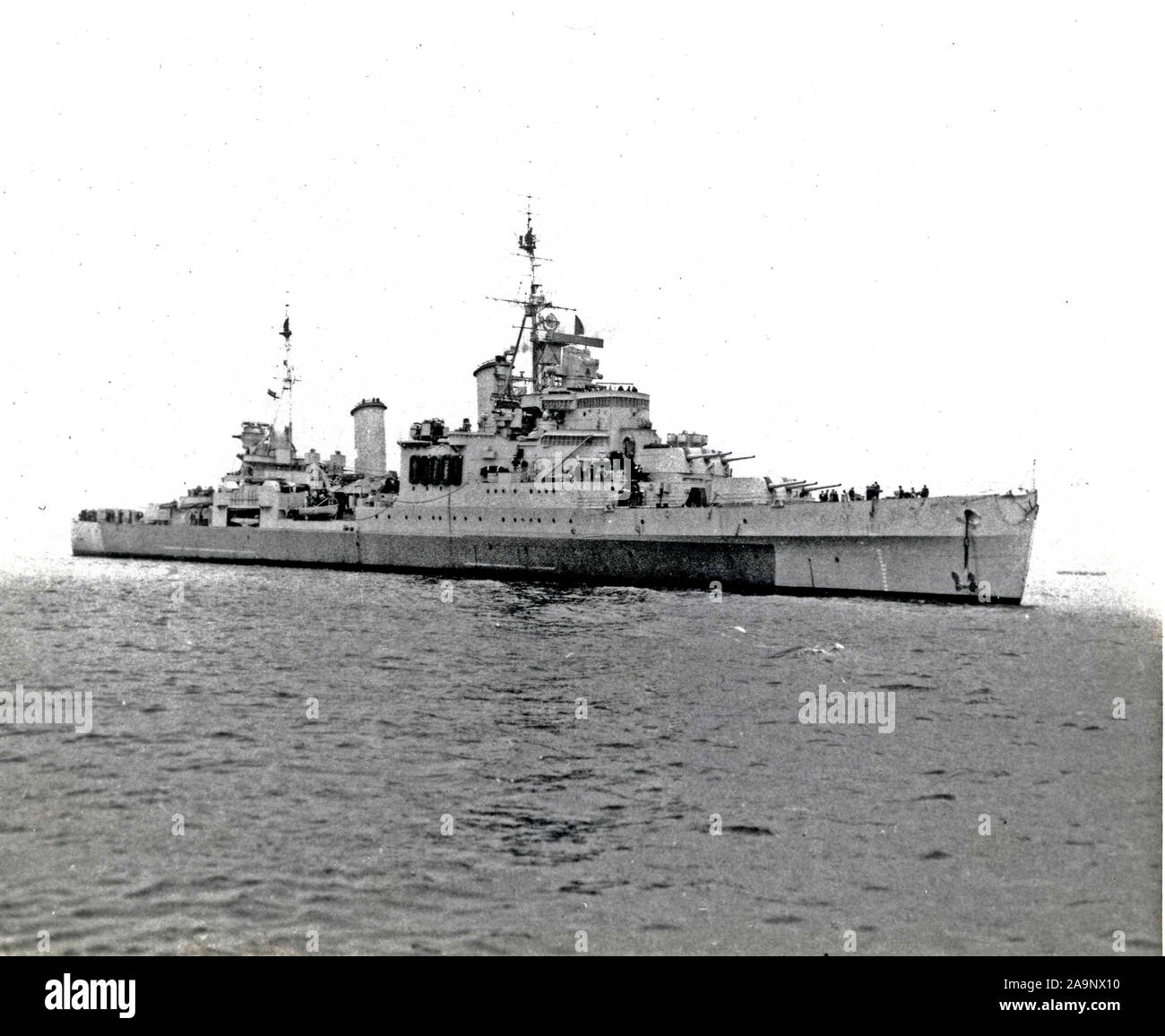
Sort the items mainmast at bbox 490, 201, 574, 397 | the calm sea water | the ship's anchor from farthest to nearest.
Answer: mainmast at bbox 490, 201, 574, 397, the ship's anchor, the calm sea water

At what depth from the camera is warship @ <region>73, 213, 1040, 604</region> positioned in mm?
28281

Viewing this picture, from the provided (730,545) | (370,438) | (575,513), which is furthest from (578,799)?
(370,438)

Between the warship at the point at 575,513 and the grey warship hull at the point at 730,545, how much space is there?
0.17 ft

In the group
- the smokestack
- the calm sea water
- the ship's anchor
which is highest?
the smokestack

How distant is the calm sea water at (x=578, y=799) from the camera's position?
22.7 feet

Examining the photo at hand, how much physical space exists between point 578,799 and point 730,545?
22.3 metres

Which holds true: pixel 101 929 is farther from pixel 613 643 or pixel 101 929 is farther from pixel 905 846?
pixel 613 643

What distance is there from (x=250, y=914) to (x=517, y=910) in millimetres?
2080

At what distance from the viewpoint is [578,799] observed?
966 cm

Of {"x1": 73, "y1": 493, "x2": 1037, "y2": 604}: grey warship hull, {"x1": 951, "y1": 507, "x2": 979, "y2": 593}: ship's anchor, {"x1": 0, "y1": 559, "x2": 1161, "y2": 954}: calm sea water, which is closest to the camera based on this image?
{"x1": 0, "y1": 559, "x2": 1161, "y2": 954}: calm sea water

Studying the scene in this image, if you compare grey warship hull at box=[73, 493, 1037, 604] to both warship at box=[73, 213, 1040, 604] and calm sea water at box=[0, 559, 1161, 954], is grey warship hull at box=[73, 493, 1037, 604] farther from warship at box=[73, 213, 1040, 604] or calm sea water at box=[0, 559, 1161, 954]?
calm sea water at box=[0, 559, 1161, 954]

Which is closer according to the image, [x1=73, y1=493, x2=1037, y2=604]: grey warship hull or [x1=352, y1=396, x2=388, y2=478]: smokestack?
[x1=73, y1=493, x2=1037, y2=604]: grey warship hull

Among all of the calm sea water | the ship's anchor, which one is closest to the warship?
the ship's anchor

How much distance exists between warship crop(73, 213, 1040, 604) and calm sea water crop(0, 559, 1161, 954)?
803 cm
